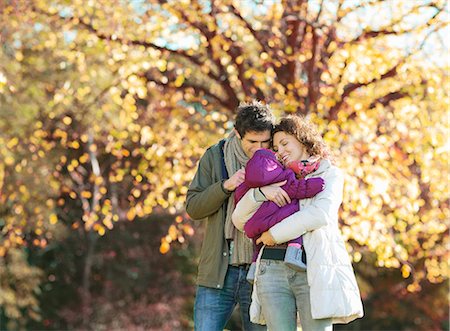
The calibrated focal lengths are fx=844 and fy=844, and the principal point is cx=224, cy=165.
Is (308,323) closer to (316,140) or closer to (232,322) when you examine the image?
(316,140)

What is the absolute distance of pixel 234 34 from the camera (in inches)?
297

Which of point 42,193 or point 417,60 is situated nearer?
point 417,60

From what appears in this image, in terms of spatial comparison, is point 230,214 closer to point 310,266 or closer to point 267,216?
point 267,216

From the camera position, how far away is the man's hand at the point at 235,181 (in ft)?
12.9

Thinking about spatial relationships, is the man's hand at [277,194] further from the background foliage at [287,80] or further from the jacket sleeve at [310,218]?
the background foliage at [287,80]

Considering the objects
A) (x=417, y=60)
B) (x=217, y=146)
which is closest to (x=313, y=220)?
(x=217, y=146)

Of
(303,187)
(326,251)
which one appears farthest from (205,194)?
(326,251)

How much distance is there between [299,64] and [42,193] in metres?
7.83

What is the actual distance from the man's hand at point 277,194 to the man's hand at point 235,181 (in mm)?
240

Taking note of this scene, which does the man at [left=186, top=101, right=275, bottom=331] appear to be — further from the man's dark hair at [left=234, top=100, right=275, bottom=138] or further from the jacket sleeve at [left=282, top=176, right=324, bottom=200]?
Result: the jacket sleeve at [left=282, top=176, right=324, bottom=200]

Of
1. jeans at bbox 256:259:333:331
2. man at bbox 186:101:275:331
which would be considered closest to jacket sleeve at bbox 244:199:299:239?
jeans at bbox 256:259:333:331

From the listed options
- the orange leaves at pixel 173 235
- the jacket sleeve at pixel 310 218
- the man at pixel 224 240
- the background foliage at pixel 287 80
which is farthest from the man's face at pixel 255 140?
the orange leaves at pixel 173 235

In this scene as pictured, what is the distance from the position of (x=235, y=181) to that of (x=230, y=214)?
0.76 ft

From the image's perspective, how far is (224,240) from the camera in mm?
4145
